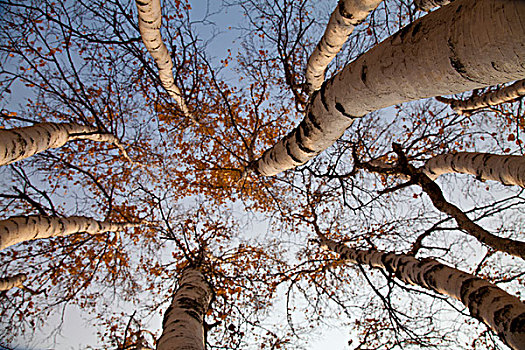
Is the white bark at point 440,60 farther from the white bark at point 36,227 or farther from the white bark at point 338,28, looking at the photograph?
the white bark at point 36,227

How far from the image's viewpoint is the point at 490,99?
4855 mm

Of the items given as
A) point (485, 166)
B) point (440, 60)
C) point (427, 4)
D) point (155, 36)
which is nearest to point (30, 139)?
point (155, 36)

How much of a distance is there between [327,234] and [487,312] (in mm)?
Result: 4986

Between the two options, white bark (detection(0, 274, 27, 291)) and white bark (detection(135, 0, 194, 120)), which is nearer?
white bark (detection(135, 0, 194, 120))

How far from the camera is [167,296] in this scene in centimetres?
595

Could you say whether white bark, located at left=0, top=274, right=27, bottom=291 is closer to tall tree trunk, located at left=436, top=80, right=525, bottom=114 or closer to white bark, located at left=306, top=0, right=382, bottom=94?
white bark, located at left=306, top=0, right=382, bottom=94

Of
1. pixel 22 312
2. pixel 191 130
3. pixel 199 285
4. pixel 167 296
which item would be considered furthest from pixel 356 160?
pixel 22 312

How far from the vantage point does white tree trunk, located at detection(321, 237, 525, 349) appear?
1958 mm

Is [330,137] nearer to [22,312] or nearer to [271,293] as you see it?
[271,293]

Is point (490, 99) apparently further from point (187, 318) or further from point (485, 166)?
point (187, 318)

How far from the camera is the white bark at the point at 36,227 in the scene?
10.5ft

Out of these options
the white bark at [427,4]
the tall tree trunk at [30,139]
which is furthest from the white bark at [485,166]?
the tall tree trunk at [30,139]

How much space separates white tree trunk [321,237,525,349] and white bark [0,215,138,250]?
541 cm

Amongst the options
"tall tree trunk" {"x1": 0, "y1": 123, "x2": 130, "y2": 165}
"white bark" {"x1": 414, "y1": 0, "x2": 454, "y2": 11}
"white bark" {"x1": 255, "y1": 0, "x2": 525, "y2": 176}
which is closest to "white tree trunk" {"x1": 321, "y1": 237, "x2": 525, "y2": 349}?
"white bark" {"x1": 255, "y1": 0, "x2": 525, "y2": 176}
